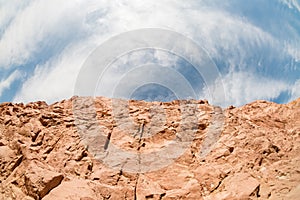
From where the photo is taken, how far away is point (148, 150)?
18.8 m

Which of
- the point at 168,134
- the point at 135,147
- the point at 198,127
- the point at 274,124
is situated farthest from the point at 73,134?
the point at 274,124

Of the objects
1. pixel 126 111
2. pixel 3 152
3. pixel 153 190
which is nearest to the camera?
pixel 153 190

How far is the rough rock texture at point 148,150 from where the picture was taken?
49.1ft

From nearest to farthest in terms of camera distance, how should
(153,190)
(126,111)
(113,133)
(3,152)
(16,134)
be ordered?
1. (153,190)
2. (3,152)
3. (16,134)
4. (113,133)
5. (126,111)

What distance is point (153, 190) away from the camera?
15914mm

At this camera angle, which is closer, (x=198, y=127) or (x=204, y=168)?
(x=204, y=168)

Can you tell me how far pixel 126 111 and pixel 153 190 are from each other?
7.01 m

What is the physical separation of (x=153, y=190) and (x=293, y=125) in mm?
9716

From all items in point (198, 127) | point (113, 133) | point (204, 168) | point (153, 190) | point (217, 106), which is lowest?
point (153, 190)

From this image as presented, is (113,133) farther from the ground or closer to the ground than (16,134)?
farther from the ground

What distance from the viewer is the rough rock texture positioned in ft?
49.1

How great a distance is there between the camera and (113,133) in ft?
64.3

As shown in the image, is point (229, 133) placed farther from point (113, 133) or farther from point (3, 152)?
point (3, 152)

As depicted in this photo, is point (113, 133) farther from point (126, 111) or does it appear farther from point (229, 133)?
point (229, 133)
